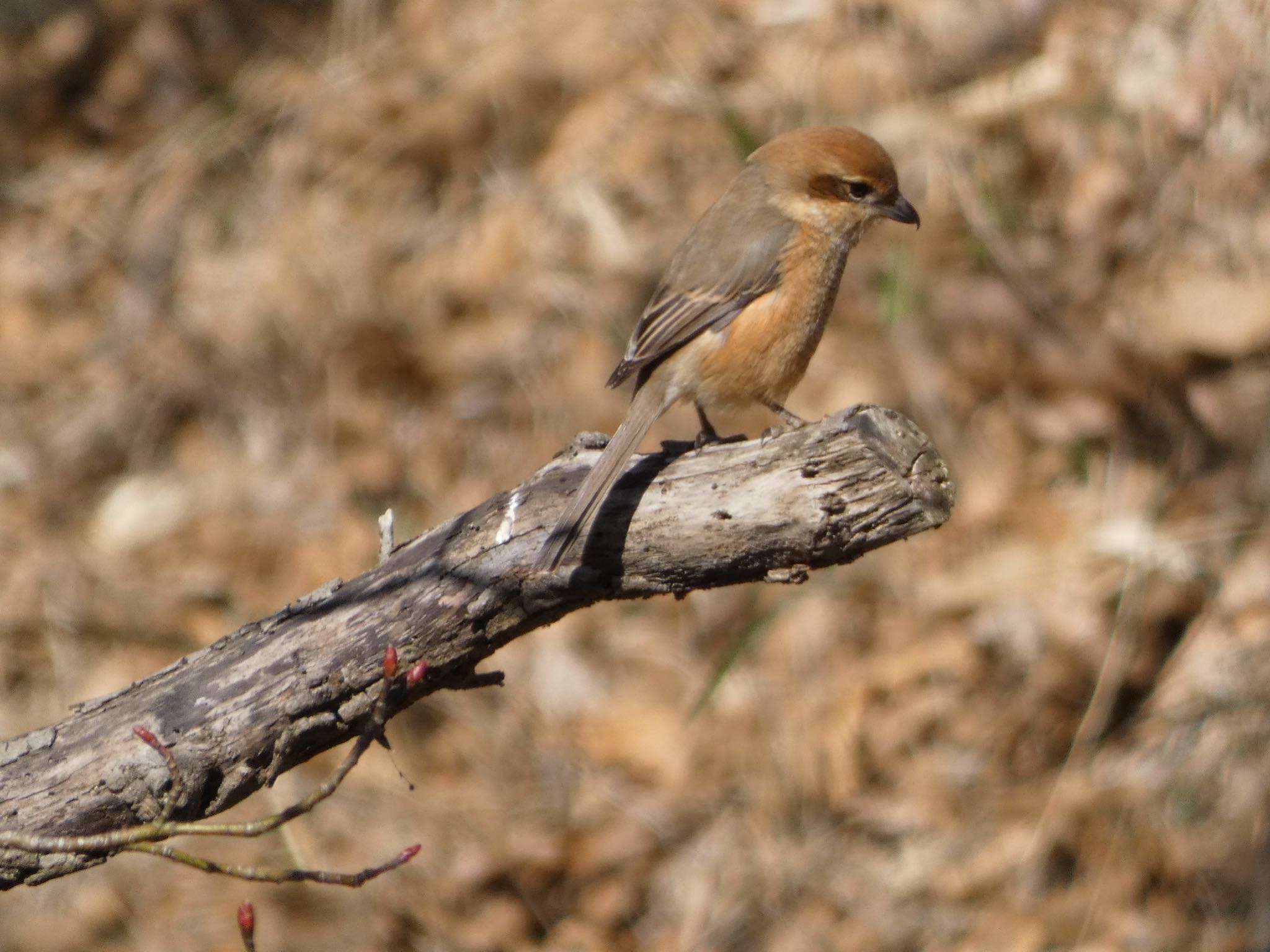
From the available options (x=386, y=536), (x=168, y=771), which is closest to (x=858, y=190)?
(x=386, y=536)

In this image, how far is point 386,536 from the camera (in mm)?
3285

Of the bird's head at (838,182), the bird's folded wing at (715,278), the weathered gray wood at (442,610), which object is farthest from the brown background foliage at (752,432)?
the weathered gray wood at (442,610)

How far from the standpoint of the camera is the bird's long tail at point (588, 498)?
296cm

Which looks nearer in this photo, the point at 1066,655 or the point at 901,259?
the point at 1066,655

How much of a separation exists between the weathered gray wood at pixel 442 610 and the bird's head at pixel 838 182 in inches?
66.0

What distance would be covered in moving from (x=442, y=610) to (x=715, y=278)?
1.80 meters

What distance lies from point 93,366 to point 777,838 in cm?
561

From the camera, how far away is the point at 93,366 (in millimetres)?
8797

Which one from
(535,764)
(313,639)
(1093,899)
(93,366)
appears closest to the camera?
(313,639)

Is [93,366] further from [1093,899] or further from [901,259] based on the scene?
[1093,899]

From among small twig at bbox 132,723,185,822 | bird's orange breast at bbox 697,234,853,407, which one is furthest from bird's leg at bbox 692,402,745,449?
small twig at bbox 132,723,185,822

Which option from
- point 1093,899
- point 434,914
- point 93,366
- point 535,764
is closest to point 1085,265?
point 1093,899

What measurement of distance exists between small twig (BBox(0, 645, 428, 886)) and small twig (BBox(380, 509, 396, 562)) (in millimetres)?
472

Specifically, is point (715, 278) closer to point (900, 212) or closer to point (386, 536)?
point (900, 212)
